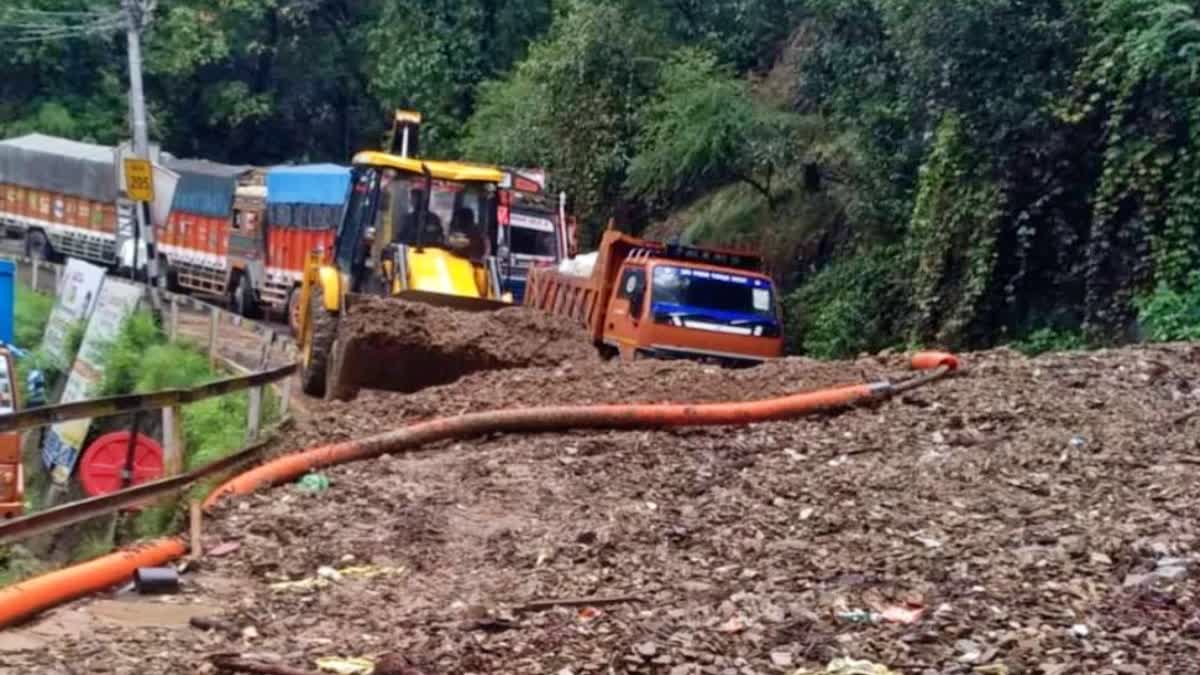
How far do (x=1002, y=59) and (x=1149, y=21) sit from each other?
8.96 ft

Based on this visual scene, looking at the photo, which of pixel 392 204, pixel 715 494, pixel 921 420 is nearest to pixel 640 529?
pixel 715 494

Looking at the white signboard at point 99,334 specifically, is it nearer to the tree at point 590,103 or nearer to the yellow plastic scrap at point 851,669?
the tree at point 590,103

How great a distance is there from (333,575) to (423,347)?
860cm

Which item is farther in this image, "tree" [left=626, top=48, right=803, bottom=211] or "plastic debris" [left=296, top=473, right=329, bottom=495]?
"tree" [left=626, top=48, right=803, bottom=211]

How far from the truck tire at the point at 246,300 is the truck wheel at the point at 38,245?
11.7 metres

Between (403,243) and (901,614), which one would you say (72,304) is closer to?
(403,243)

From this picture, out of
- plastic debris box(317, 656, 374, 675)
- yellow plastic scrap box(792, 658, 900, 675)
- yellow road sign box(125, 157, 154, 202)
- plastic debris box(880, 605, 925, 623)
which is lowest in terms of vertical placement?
plastic debris box(317, 656, 374, 675)

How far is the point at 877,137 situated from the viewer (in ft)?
82.1

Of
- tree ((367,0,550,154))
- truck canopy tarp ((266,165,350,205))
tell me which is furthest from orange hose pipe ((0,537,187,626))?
tree ((367,0,550,154))

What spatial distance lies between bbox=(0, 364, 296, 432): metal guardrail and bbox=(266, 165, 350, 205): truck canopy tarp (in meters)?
20.6

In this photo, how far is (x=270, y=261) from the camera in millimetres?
35344

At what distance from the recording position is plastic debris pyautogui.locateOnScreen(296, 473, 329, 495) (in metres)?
9.89

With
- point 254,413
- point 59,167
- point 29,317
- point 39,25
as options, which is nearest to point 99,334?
point 29,317

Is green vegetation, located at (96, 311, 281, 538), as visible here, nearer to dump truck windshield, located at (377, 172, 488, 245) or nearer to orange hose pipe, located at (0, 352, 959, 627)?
dump truck windshield, located at (377, 172, 488, 245)
